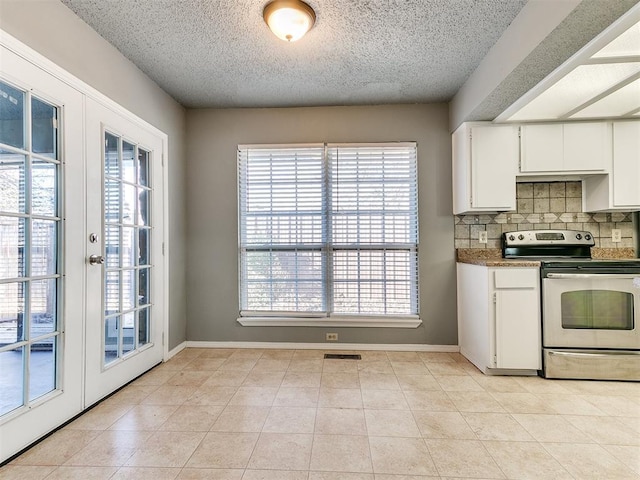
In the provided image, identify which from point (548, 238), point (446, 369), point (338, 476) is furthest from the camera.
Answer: point (548, 238)

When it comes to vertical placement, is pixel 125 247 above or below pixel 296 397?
above

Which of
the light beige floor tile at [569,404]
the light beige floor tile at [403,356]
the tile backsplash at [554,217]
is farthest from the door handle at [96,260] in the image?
the tile backsplash at [554,217]

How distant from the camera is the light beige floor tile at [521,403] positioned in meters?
2.14

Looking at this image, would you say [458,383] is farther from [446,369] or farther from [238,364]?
[238,364]

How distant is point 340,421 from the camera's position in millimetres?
2006

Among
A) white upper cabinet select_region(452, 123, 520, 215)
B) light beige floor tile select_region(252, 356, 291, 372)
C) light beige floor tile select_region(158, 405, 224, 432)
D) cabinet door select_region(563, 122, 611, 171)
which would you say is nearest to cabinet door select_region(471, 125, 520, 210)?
white upper cabinet select_region(452, 123, 520, 215)

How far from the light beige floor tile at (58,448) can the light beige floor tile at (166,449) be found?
0.34m

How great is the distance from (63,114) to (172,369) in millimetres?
2073

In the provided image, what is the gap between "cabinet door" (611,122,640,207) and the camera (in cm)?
286

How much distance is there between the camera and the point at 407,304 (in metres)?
3.36

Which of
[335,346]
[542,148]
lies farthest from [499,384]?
[542,148]

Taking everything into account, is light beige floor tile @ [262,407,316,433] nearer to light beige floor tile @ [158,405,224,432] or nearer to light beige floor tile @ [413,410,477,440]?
light beige floor tile @ [158,405,224,432]

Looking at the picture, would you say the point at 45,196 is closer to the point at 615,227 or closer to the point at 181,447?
the point at 181,447

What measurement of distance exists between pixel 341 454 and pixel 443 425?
68cm
